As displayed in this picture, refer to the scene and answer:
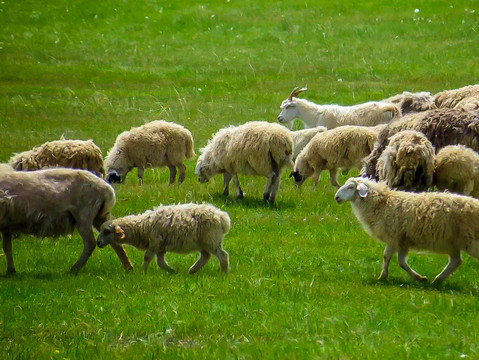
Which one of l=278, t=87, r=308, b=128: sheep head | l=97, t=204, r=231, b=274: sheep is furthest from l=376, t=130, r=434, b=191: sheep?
l=278, t=87, r=308, b=128: sheep head

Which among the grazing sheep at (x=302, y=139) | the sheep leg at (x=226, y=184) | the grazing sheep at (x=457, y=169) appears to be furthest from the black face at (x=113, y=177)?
the grazing sheep at (x=457, y=169)

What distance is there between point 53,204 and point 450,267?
4502 millimetres

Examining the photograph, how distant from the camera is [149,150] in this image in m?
16.6

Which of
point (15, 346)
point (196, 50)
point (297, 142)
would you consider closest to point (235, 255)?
point (15, 346)

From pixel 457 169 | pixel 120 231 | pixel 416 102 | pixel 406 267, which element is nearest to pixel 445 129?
pixel 457 169

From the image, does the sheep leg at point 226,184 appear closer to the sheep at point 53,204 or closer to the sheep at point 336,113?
the sheep at point 336,113

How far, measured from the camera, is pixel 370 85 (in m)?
27.8

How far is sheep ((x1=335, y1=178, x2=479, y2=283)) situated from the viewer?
31.6 ft

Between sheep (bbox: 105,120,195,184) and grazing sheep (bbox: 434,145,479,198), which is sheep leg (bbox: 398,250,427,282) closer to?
grazing sheep (bbox: 434,145,479,198)

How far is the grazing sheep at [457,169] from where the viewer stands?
11781mm

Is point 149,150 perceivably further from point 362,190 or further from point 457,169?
point 362,190

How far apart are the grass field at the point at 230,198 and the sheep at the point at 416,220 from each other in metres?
0.35

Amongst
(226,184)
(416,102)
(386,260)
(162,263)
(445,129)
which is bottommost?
(226,184)

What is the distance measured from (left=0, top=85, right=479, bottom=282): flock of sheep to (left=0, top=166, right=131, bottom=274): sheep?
12mm
